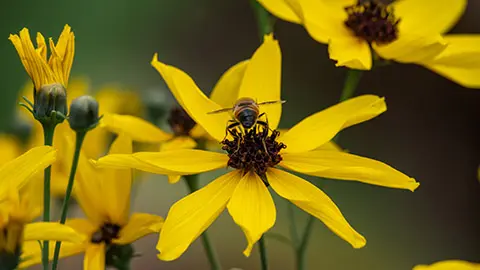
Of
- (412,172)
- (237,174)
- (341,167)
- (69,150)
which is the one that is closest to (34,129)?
(69,150)

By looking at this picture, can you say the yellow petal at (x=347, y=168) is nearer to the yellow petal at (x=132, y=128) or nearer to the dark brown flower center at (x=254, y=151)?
the dark brown flower center at (x=254, y=151)

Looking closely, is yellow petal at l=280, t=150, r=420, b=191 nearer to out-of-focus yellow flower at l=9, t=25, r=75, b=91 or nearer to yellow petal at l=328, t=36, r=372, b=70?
yellow petal at l=328, t=36, r=372, b=70

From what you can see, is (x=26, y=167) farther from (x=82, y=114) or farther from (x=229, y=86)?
(x=229, y=86)

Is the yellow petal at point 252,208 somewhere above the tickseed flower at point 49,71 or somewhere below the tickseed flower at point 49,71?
below

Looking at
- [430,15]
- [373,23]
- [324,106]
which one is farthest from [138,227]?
[324,106]

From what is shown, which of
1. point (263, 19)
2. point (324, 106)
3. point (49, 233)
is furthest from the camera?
point (324, 106)

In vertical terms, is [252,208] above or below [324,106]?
above

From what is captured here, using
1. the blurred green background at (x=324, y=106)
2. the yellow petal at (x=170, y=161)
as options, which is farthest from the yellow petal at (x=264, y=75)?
the blurred green background at (x=324, y=106)
